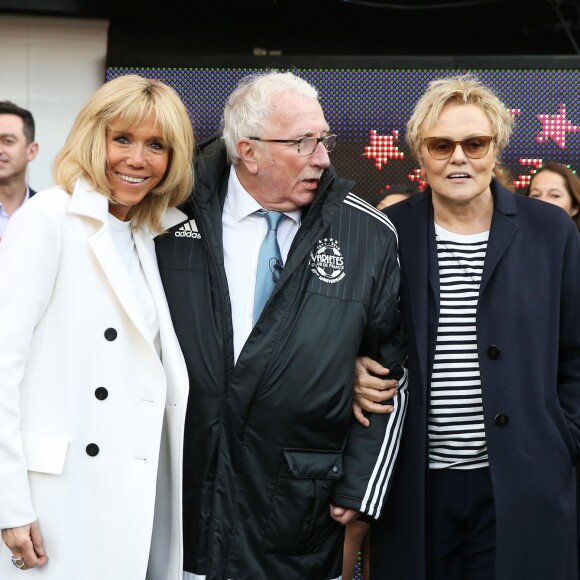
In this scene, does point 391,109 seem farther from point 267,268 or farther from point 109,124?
point 109,124

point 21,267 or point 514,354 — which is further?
point 514,354

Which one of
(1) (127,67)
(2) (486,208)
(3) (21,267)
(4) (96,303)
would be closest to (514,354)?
(2) (486,208)

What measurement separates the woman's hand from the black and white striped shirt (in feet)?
4.34

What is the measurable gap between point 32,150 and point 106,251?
2.98 m

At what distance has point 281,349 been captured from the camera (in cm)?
321

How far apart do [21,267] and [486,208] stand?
162cm

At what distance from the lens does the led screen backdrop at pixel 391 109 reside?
534cm

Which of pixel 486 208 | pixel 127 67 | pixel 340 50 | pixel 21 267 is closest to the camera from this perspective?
pixel 21 267

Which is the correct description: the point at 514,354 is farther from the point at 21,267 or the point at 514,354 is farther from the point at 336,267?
the point at 21,267

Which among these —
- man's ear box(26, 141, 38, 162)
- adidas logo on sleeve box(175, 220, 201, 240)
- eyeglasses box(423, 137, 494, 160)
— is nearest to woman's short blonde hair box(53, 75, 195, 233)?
adidas logo on sleeve box(175, 220, 201, 240)

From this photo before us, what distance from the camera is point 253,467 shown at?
10.6 ft

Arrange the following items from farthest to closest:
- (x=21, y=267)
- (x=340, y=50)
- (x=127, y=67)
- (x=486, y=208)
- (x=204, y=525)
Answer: (x=340, y=50) → (x=127, y=67) → (x=486, y=208) → (x=204, y=525) → (x=21, y=267)

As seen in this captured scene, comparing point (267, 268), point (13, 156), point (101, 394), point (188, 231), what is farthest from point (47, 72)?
point (101, 394)

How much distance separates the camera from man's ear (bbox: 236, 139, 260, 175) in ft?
11.4
